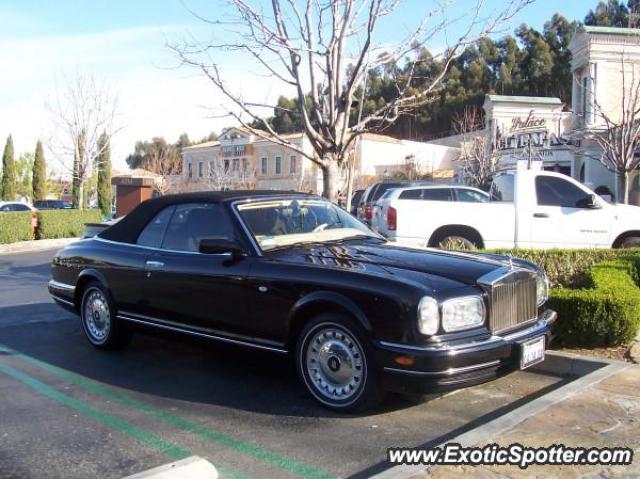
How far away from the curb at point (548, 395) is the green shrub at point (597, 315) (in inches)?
13.0

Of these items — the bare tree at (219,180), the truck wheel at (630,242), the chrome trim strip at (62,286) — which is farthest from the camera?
the bare tree at (219,180)

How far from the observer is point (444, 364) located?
4117mm

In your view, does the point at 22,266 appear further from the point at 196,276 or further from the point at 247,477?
the point at 247,477

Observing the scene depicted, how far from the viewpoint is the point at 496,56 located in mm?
59312

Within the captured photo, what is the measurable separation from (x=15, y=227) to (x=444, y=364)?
20.4 m

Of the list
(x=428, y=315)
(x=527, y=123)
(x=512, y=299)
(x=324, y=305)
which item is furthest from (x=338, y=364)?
(x=527, y=123)

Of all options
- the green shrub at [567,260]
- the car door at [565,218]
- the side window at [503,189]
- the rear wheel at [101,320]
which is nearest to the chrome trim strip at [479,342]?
the green shrub at [567,260]

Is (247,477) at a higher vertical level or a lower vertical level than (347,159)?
lower

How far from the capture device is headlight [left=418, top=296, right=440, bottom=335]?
415 centimetres

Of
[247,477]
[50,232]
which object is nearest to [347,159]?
[247,477]

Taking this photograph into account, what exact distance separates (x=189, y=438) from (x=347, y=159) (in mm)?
5547

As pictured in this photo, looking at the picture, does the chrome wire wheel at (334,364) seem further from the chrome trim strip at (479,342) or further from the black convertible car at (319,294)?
the chrome trim strip at (479,342)

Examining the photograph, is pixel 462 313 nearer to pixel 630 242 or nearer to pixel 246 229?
pixel 246 229

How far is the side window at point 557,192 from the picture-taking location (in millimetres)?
10531
